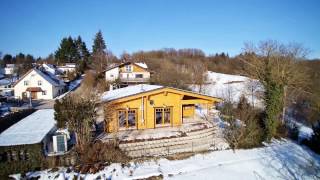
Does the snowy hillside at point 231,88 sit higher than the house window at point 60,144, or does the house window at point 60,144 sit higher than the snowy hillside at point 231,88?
the snowy hillside at point 231,88

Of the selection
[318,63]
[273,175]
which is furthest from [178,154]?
[318,63]

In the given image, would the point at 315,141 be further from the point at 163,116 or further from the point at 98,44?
the point at 98,44

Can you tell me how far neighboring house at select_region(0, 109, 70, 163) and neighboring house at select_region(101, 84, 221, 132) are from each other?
4.21m

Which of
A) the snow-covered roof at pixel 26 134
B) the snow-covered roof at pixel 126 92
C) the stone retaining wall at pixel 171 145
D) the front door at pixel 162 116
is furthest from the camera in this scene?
the front door at pixel 162 116

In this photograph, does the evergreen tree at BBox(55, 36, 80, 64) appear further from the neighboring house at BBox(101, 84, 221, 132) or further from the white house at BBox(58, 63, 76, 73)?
the neighboring house at BBox(101, 84, 221, 132)

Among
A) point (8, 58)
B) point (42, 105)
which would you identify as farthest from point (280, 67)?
point (8, 58)

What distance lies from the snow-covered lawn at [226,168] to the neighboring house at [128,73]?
99.1ft

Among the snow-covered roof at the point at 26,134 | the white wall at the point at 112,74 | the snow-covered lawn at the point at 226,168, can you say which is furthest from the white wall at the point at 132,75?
the snow-covered lawn at the point at 226,168

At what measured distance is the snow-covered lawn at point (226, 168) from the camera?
38.9 feet

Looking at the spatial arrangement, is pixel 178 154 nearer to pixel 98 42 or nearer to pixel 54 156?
pixel 54 156

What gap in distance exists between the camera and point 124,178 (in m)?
11.5

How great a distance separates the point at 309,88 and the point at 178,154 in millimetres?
28127

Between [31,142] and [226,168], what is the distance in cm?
1073

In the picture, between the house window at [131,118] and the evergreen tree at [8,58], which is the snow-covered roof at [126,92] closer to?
the house window at [131,118]
